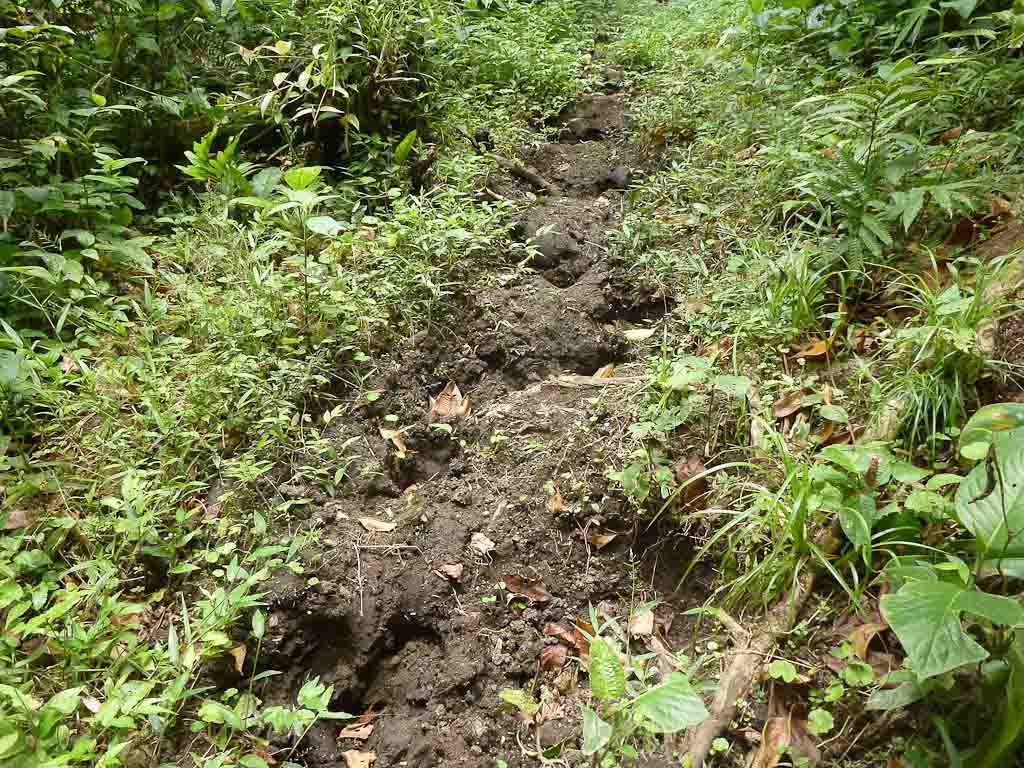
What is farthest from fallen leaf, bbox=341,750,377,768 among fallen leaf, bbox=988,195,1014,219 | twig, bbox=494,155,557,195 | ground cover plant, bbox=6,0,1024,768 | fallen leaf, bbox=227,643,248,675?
twig, bbox=494,155,557,195

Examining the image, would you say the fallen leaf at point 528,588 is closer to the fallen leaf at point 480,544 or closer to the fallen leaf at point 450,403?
the fallen leaf at point 480,544

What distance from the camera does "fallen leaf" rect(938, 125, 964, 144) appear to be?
2834 millimetres

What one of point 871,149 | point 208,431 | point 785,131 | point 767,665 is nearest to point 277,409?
point 208,431

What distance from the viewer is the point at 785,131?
3352mm

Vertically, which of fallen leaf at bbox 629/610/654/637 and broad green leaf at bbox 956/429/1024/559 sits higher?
broad green leaf at bbox 956/429/1024/559

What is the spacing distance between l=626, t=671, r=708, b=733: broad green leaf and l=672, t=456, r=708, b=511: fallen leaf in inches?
28.0

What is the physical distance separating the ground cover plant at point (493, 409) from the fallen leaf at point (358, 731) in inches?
0.5

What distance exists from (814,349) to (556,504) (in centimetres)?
111

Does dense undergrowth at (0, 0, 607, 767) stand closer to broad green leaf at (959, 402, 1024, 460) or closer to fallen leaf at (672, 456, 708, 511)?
fallen leaf at (672, 456, 708, 511)

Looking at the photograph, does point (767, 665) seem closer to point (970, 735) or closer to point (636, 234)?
point (970, 735)

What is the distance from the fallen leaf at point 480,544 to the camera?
7.50 ft

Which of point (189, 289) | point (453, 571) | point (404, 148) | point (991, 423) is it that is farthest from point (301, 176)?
point (991, 423)

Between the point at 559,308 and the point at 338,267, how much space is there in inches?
41.5

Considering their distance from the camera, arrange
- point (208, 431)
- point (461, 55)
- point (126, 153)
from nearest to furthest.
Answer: point (208, 431) < point (126, 153) < point (461, 55)
